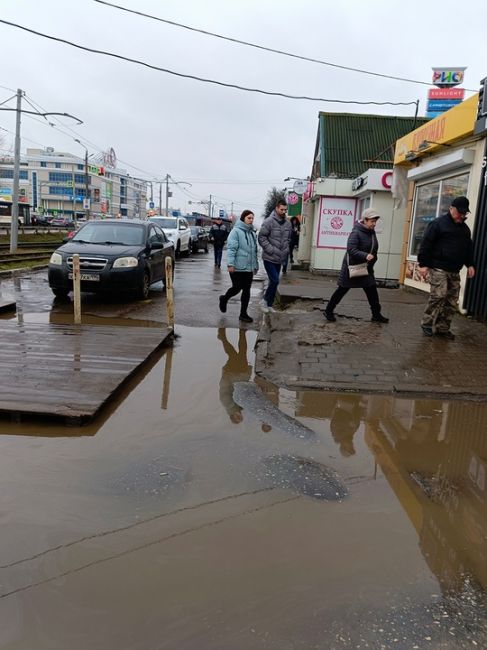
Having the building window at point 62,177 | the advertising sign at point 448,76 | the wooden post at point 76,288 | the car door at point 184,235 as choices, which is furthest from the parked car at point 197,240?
the building window at point 62,177

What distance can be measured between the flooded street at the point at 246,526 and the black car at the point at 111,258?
17.1ft

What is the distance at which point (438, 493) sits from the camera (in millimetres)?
3240

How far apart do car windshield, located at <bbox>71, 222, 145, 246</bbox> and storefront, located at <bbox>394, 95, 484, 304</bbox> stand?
623cm

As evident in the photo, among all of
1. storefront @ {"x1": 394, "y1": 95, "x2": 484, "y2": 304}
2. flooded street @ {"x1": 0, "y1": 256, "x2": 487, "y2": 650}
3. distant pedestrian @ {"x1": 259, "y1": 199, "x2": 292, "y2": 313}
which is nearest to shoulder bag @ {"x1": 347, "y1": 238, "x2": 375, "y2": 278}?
distant pedestrian @ {"x1": 259, "y1": 199, "x2": 292, "y2": 313}

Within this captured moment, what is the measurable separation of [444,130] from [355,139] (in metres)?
11.7

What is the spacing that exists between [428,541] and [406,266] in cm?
1085

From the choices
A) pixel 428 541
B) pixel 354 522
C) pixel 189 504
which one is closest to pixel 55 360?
pixel 189 504

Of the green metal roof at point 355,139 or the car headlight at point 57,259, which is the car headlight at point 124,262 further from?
the green metal roof at point 355,139

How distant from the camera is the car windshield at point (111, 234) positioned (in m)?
10.5

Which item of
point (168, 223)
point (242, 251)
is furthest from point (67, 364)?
point (168, 223)

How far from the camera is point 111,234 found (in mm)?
10672

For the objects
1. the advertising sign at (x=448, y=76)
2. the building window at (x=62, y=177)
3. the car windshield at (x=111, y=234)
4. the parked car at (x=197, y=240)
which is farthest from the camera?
the building window at (x=62, y=177)

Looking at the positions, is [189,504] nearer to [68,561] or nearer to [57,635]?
[68,561]

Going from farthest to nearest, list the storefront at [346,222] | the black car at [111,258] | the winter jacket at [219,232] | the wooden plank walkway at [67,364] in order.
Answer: the winter jacket at [219,232]
the storefront at [346,222]
the black car at [111,258]
the wooden plank walkway at [67,364]
